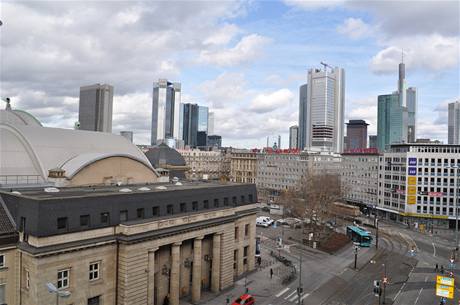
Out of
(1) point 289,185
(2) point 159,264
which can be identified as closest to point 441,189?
(1) point 289,185

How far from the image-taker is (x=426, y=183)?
10462 cm

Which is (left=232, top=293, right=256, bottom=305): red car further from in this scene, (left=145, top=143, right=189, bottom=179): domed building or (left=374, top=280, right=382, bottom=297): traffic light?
(left=145, top=143, right=189, bottom=179): domed building

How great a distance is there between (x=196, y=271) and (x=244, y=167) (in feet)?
411

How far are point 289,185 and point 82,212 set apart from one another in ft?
383

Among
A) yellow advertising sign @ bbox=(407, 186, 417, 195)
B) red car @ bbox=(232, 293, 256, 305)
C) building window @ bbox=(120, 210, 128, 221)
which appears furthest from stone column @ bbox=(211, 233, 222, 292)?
yellow advertising sign @ bbox=(407, 186, 417, 195)

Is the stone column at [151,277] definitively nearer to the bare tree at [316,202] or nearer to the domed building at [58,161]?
the domed building at [58,161]

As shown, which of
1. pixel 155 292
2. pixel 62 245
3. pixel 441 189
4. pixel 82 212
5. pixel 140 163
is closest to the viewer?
pixel 62 245

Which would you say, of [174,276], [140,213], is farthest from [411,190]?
[140,213]

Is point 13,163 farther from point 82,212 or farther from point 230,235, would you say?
point 230,235

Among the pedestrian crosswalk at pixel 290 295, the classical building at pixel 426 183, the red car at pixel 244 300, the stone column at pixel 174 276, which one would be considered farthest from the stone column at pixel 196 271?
the classical building at pixel 426 183

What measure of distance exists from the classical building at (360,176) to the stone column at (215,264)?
81.3 m

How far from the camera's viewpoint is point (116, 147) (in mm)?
70188

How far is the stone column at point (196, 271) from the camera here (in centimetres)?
4728

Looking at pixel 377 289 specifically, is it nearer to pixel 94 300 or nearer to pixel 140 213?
pixel 140 213
